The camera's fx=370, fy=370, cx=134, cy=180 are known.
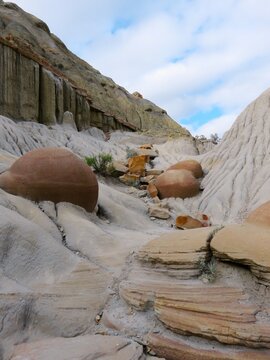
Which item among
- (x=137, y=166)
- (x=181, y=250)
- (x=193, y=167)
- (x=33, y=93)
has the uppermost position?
(x=33, y=93)

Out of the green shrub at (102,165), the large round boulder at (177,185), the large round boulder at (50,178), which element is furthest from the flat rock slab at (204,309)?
the green shrub at (102,165)

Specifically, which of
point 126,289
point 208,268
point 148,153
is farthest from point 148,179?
point 208,268

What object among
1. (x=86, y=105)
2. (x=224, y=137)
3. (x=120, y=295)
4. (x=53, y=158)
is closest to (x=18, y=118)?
(x=86, y=105)

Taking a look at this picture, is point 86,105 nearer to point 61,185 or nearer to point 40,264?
point 61,185

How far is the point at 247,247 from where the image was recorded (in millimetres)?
2795

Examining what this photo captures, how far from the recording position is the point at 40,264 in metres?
3.32

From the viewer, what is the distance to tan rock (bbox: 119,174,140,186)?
1003cm

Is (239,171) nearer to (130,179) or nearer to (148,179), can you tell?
(148,179)

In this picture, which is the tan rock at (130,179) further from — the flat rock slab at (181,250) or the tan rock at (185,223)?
the flat rock slab at (181,250)

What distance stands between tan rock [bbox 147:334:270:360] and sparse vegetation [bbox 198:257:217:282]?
1.74 feet

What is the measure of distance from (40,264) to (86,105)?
15060mm

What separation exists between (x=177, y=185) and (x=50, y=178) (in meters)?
5.27

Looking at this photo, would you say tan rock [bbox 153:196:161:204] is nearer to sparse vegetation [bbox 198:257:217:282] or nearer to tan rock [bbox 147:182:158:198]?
tan rock [bbox 147:182:158:198]

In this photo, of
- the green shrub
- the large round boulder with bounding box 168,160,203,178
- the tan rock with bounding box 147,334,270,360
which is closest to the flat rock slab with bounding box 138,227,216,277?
the tan rock with bounding box 147,334,270,360
